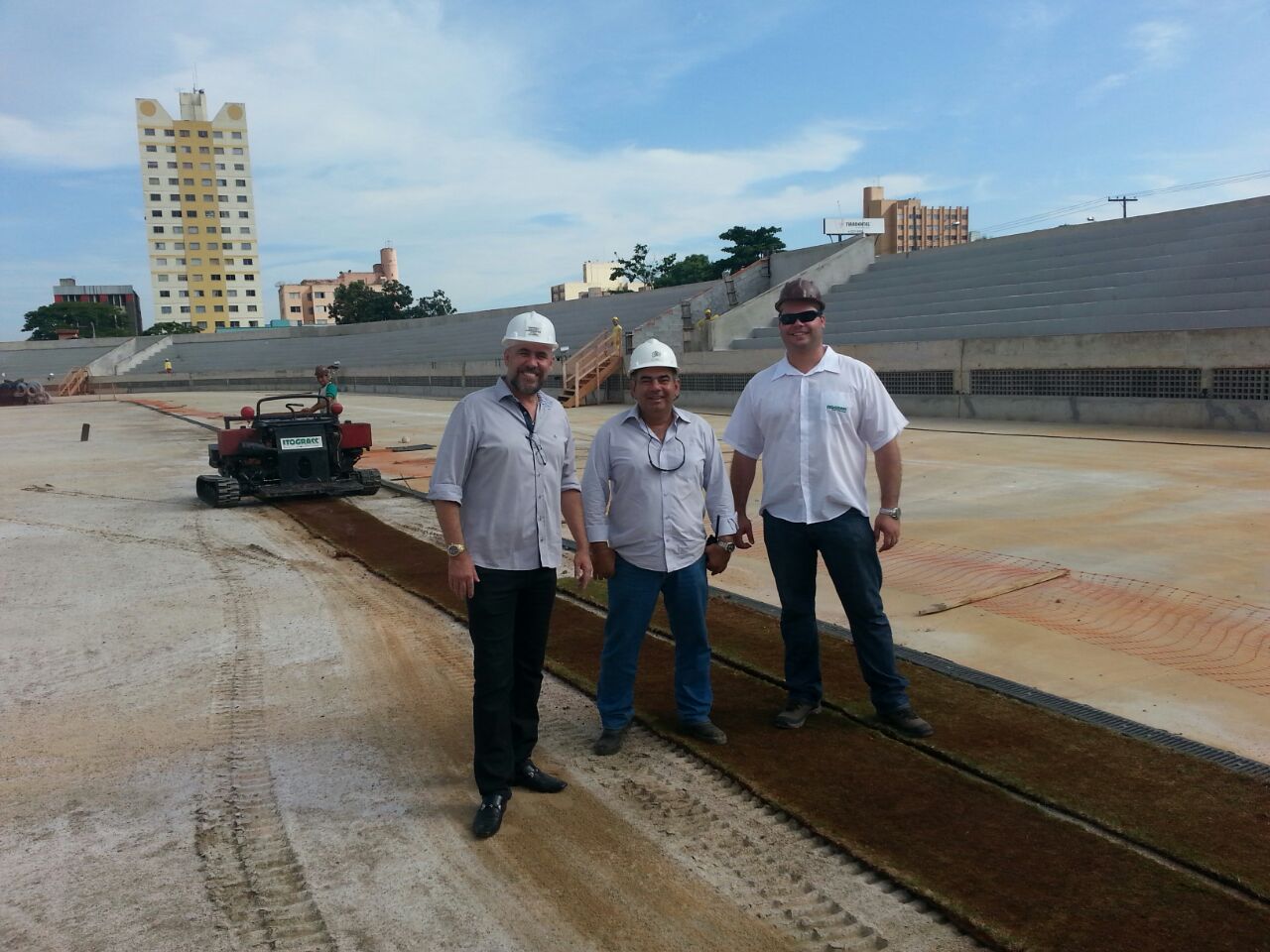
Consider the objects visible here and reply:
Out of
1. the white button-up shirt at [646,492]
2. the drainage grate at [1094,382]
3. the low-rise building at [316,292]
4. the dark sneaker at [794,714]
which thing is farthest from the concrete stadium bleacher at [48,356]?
the low-rise building at [316,292]

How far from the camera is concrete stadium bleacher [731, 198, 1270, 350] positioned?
51.2 ft

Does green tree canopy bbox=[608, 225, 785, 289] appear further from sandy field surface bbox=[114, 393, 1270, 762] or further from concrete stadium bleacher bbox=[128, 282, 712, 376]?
sandy field surface bbox=[114, 393, 1270, 762]

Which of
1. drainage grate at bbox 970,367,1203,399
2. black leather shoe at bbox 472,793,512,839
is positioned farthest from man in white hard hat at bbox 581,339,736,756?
drainage grate at bbox 970,367,1203,399

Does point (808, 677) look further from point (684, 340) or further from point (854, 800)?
point (684, 340)

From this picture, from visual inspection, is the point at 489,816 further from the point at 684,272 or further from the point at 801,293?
the point at 684,272

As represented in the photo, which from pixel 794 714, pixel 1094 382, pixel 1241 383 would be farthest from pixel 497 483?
pixel 1094 382

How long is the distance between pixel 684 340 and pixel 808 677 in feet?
73.2

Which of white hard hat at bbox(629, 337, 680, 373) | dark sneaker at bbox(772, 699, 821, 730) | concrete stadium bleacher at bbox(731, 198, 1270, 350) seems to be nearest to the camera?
white hard hat at bbox(629, 337, 680, 373)

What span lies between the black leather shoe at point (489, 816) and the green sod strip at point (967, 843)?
848 millimetres

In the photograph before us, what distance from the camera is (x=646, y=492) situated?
3.73 m

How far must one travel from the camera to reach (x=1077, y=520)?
7.68 metres

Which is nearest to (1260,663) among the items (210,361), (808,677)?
(808,677)

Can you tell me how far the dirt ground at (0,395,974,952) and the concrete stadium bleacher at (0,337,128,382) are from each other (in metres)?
59.3

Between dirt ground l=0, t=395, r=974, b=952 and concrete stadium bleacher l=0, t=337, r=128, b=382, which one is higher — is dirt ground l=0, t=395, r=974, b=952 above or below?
below
